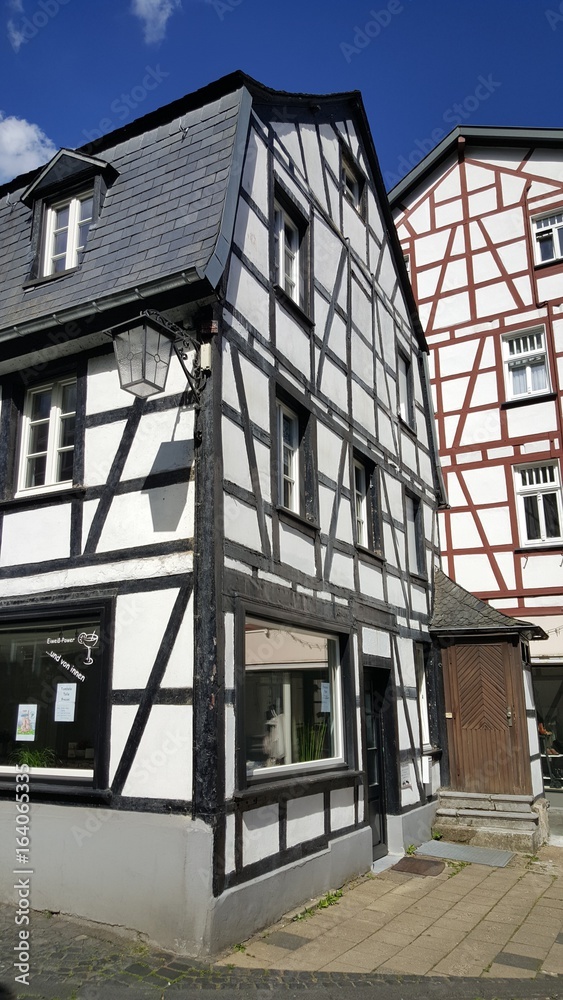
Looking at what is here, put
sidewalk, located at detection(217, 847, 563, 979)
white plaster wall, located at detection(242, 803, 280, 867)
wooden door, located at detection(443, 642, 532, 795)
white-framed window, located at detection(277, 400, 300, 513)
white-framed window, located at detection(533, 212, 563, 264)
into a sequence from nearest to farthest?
sidewalk, located at detection(217, 847, 563, 979) → white plaster wall, located at detection(242, 803, 280, 867) → white-framed window, located at detection(277, 400, 300, 513) → wooden door, located at detection(443, 642, 532, 795) → white-framed window, located at detection(533, 212, 563, 264)

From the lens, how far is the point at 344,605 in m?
9.05

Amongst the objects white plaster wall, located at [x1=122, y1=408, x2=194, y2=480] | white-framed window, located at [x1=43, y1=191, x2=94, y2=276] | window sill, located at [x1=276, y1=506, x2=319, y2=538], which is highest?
white-framed window, located at [x1=43, y1=191, x2=94, y2=276]

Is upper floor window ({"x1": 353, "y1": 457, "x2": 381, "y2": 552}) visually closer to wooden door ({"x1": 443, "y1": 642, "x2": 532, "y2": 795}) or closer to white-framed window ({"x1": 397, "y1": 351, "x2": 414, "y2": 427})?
white-framed window ({"x1": 397, "y1": 351, "x2": 414, "y2": 427})

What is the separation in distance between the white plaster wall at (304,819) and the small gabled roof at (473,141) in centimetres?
1520

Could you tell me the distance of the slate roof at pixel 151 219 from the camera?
23.4 feet

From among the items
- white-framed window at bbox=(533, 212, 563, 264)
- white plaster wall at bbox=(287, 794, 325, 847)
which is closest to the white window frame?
white plaster wall at bbox=(287, 794, 325, 847)

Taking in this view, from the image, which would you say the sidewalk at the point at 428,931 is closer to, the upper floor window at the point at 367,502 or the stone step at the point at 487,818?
the stone step at the point at 487,818

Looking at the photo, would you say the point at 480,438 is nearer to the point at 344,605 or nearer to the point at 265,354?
the point at 344,605

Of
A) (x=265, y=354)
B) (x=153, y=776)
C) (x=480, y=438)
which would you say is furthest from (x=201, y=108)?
(x=480, y=438)

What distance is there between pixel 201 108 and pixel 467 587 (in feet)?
34.8

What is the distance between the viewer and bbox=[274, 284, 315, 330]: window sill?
8.35 m

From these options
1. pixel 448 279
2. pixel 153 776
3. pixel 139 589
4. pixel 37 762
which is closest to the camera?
pixel 153 776

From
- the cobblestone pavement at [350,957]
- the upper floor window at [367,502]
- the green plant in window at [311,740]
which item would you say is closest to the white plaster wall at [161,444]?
the green plant in window at [311,740]

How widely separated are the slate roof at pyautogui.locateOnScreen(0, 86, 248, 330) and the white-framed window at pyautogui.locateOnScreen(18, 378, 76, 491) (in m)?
0.79
